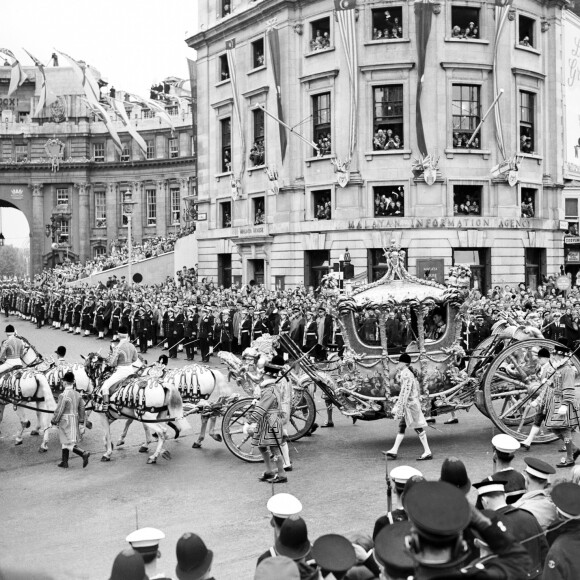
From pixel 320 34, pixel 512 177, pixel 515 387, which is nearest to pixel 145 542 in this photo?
pixel 515 387

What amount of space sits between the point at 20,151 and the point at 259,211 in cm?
3954

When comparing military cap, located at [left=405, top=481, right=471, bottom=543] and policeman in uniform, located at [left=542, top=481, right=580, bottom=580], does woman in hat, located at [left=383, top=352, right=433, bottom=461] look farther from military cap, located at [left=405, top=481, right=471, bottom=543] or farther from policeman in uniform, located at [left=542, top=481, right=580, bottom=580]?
military cap, located at [left=405, top=481, right=471, bottom=543]

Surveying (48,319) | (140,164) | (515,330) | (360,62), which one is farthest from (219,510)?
(140,164)

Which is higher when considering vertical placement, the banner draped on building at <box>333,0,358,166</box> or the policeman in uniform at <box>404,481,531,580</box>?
the banner draped on building at <box>333,0,358,166</box>

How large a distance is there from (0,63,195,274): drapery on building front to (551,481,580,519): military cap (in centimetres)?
6391

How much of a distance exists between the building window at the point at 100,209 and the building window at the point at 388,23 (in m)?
41.2

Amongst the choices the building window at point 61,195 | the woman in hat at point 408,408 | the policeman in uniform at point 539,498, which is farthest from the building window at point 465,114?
the building window at point 61,195

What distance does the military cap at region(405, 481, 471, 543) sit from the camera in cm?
399

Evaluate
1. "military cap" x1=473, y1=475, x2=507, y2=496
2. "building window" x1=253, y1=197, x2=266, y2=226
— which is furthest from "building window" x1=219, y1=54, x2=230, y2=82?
"military cap" x1=473, y1=475, x2=507, y2=496

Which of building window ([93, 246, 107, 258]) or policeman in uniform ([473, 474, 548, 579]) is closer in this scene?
policeman in uniform ([473, 474, 548, 579])

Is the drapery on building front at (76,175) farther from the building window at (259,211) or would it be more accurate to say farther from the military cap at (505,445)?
the military cap at (505,445)

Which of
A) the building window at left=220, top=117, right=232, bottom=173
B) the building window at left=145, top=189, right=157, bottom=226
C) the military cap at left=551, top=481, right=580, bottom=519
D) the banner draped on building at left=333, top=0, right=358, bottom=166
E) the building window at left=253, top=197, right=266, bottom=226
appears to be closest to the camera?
the military cap at left=551, top=481, right=580, bottom=519

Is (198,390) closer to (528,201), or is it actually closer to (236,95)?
(528,201)

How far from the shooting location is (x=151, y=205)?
68875 mm
